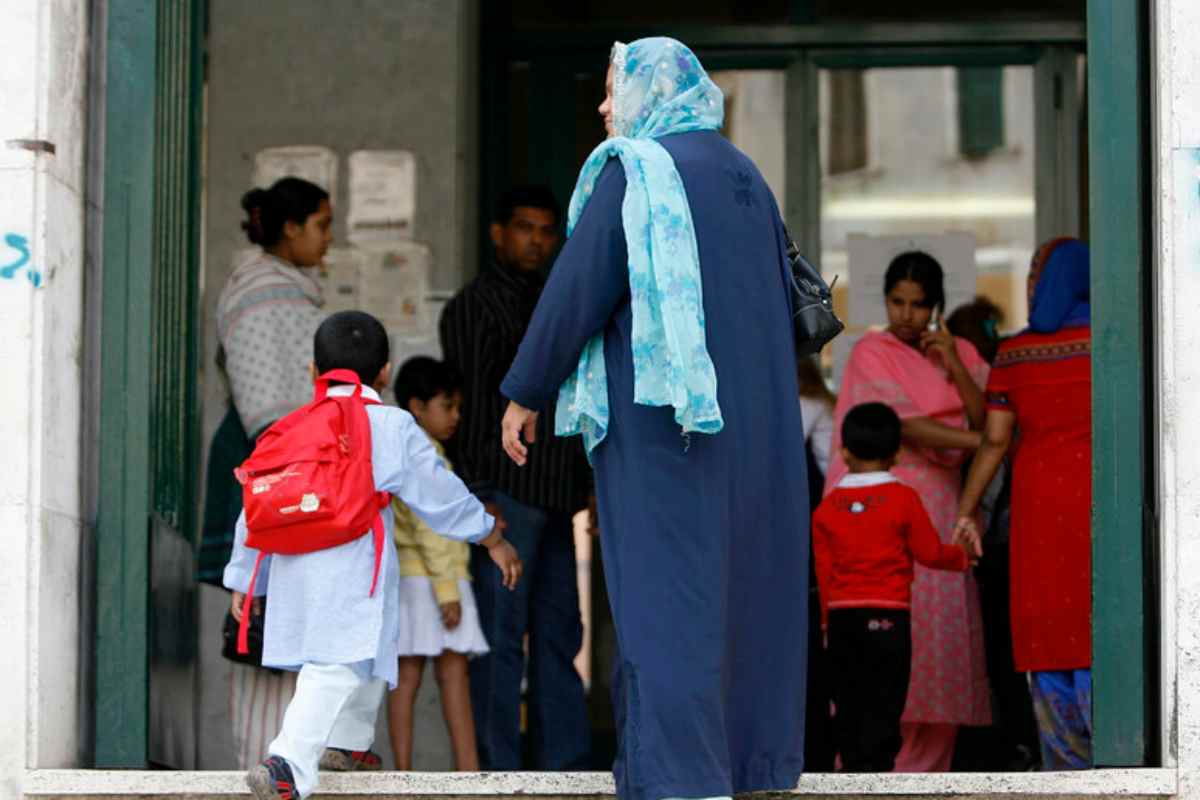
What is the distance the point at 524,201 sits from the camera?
7.63 m

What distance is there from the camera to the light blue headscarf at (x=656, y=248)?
516 centimetres

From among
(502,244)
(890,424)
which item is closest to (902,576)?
(890,424)

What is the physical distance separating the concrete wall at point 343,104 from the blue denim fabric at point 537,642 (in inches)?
63.2

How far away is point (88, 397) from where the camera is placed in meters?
6.19

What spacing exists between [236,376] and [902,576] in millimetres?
2136

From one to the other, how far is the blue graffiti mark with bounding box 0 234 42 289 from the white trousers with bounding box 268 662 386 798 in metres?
1.25

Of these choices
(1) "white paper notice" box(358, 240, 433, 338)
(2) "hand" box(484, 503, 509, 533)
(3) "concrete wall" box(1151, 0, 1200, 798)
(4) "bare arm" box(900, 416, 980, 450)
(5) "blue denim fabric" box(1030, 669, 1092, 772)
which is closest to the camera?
(3) "concrete wall" box(1151, 0, 1200, 798)

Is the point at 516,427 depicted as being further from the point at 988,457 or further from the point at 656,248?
the point at 988,457

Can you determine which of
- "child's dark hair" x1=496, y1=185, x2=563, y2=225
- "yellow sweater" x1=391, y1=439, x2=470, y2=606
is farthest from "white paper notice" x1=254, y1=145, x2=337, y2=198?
"yellow sweater" x1=391, y1=439, x2=470, y2=606

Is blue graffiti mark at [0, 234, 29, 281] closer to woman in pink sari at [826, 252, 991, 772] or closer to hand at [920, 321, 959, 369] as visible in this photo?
woman in pink sari at [826, 252, 991, 772]

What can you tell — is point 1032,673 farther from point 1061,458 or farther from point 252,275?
point 252,275

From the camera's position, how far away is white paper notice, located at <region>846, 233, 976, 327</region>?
955cm

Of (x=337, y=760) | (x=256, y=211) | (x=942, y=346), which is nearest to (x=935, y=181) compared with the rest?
(x=942, y=346)

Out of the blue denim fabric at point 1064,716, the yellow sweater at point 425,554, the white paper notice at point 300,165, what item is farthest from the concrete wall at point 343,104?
the blue denim fabric at point 1064,716
